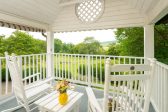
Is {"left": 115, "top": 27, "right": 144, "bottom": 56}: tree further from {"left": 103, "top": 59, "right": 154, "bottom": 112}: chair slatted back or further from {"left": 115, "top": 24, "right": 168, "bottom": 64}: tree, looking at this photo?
{"left": 103, "top": 59, "right": 154, "bottom": 112}: chair slatted back

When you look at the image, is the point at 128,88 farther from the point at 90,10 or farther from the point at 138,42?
the point at 138,42

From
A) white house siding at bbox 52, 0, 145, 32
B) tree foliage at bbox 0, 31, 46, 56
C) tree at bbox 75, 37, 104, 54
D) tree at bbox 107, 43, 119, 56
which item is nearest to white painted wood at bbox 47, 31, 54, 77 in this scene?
white house siding at bbox 52, 0, 145, 32

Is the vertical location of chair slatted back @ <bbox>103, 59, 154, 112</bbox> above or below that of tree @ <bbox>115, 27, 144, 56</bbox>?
below

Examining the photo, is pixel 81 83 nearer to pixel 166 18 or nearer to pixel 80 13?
pixel 80 13

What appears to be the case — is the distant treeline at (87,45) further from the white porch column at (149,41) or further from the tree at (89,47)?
the white porch column at (149,41)

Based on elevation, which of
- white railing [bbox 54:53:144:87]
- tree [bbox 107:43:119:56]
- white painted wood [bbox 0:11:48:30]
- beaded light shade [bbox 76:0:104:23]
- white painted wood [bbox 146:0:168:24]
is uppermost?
beaded light shade [bbox 76:0:104:23]


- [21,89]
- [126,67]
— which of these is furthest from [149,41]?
[21,89]

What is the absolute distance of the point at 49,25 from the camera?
16.4ft

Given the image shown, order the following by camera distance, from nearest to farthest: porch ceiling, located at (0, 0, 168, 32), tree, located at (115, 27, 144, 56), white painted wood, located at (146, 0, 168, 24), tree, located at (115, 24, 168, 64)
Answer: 1. white painted wood, located at (146, 0, 168, 24)
2. porch ceiling, located at (0, 0, 168, 32)
3. tree, located at (115, 24, 168, 64)
4. tree, located at (115, 27, 144, 56)

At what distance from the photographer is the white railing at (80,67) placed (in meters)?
4.33

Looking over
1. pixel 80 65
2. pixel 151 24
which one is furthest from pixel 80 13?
pixel 151 24

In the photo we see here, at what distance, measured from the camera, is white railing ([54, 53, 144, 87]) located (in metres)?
4.33

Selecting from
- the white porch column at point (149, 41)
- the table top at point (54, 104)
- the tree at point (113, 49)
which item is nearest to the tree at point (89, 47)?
the tree at point (113, 49)

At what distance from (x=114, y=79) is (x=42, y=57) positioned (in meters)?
3.83
